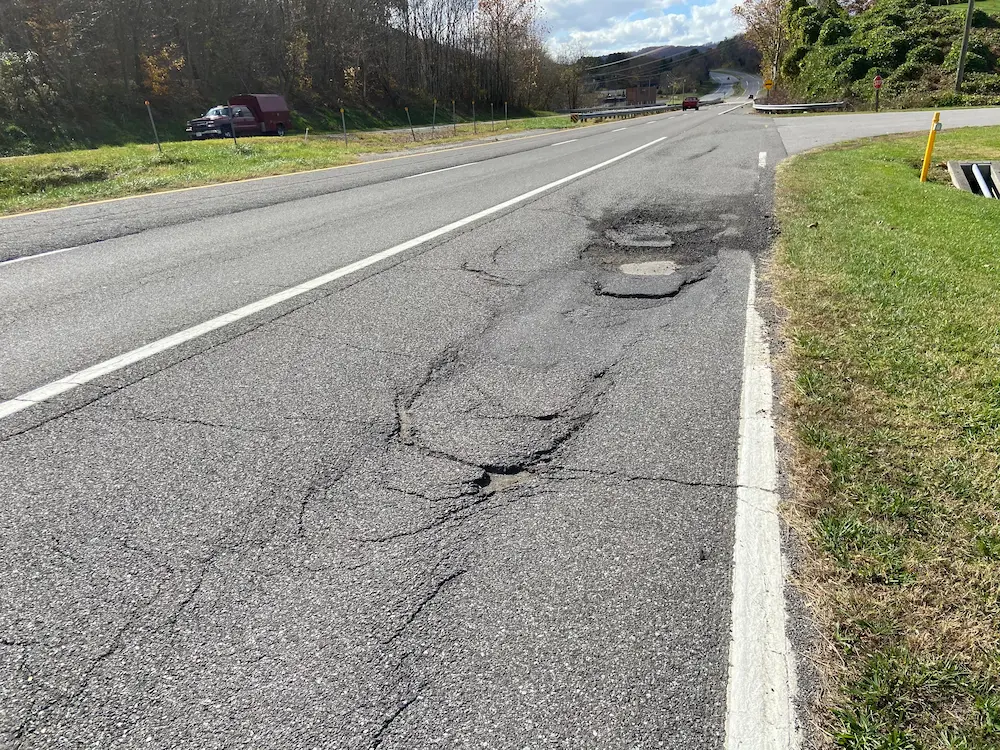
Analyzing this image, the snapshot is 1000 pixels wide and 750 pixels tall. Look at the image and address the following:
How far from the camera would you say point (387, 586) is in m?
2.19

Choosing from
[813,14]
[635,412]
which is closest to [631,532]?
[635,412]

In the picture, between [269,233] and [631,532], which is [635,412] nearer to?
[631,532]

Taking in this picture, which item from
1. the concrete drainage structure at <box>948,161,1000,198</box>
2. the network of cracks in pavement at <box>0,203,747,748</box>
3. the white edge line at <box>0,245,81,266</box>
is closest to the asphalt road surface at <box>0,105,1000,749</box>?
the network of cracks in pavement at <box>0,203,747,748</box>

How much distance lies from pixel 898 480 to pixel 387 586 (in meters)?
2.13

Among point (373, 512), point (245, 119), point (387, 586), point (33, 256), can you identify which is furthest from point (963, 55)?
point (387, 586)

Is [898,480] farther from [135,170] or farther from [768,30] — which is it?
[768,30]

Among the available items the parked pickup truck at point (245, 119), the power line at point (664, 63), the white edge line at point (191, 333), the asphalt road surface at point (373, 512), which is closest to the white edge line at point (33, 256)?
the asphalt road surface at point (373, 512)

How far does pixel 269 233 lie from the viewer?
25.4 ft

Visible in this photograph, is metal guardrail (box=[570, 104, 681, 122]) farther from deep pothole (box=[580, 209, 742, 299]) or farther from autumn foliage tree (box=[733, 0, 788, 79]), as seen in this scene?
deep pothole (box=[580, 209, 742, 299])

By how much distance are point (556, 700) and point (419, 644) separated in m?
0.45

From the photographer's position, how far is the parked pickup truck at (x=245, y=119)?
2909 cm

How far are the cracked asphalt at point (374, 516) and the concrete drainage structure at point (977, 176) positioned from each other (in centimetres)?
1026

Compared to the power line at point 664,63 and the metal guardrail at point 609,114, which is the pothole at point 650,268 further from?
the power line at point 664,63

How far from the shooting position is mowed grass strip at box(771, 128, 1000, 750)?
176 cm
